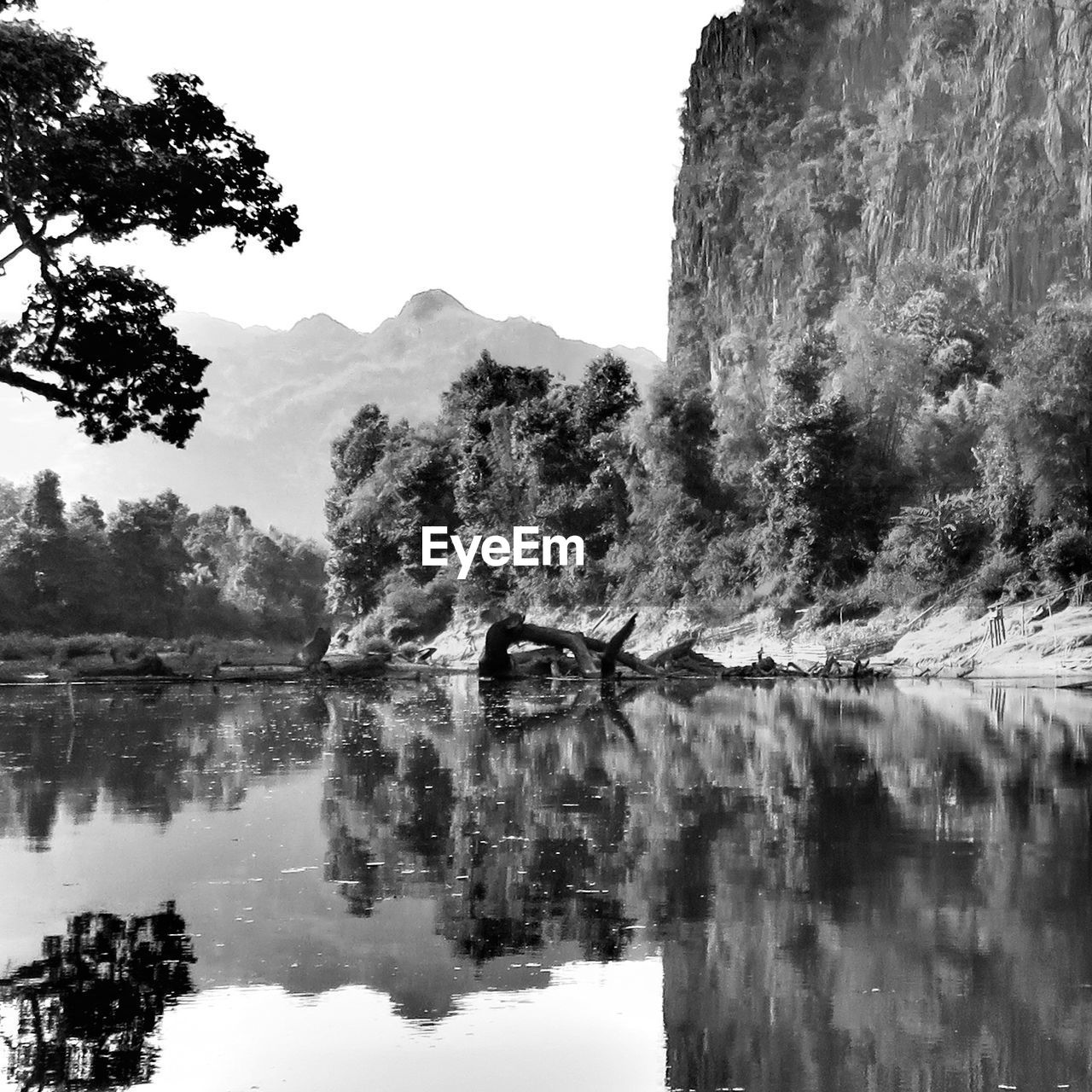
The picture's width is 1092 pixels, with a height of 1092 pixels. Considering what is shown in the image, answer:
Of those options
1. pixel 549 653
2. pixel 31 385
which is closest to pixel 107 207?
pixel 31 385

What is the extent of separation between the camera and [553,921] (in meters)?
7.81

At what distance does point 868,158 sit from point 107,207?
53589 mm

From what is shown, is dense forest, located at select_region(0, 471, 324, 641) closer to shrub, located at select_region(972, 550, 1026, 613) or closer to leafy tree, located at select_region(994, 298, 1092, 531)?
shrub, located at select_region(972, 550, 1026, 613)

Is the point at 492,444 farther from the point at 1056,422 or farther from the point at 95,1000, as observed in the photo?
the point at 95,1000

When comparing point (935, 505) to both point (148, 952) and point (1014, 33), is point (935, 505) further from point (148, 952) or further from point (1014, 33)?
point (148, 952)

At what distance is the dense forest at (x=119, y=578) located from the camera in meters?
77.9

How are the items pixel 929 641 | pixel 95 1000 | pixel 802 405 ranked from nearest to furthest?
pixel 95 1000, pixel 929 641, pixel 802 405

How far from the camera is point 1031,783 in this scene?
1320 centimetres

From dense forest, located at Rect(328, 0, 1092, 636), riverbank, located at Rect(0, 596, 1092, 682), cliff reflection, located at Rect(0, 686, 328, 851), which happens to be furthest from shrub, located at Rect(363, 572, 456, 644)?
cliff reflection, located at Rect(0, 686, 328, 851)

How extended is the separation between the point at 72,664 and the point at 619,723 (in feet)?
65.7

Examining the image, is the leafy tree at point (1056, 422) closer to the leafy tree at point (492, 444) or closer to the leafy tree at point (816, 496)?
the leafy tree at point (816, 496)

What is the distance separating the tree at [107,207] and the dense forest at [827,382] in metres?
22.3

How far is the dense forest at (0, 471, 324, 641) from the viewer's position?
255 feet

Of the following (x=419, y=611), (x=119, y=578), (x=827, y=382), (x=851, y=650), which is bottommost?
(x=851, y=650)
